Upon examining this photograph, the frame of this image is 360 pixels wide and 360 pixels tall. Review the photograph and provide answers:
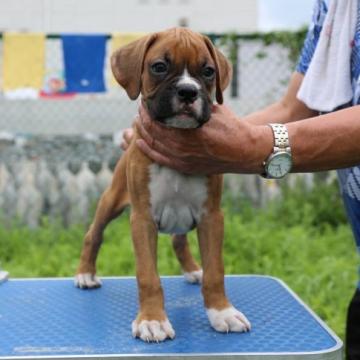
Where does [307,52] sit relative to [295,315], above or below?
above

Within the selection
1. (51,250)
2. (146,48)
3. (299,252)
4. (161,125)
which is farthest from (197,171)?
(51,250)

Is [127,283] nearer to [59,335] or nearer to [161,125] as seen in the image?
[59,335]

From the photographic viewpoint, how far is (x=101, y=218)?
2146 millimetres

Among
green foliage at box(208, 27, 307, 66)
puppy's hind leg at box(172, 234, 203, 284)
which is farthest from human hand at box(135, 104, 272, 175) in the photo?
green foliage at box(208, 27, 307, 66)

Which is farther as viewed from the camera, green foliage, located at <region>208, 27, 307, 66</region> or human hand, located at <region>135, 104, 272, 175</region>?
green foliage, located at <region>208, 27, 307, 66</region>

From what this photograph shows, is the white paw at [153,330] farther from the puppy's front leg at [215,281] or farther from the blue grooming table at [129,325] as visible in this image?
the puppy's front leg at [215,281]

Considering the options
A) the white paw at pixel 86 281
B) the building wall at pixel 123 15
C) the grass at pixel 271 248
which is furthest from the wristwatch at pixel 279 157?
the building wall at pixel 123 15

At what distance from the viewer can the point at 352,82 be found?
1.81 meters

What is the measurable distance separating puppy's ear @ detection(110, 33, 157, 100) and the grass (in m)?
1.95

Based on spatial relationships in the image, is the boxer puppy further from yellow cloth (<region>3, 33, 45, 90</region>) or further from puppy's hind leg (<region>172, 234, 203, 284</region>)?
yellow cloth (<region>3, 33, 45, 90</region>)

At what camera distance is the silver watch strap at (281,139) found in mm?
1537

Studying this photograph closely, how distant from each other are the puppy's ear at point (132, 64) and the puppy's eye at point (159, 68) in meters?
0.06

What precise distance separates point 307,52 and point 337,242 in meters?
2.69

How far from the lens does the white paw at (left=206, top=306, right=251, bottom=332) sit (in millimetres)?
1648
